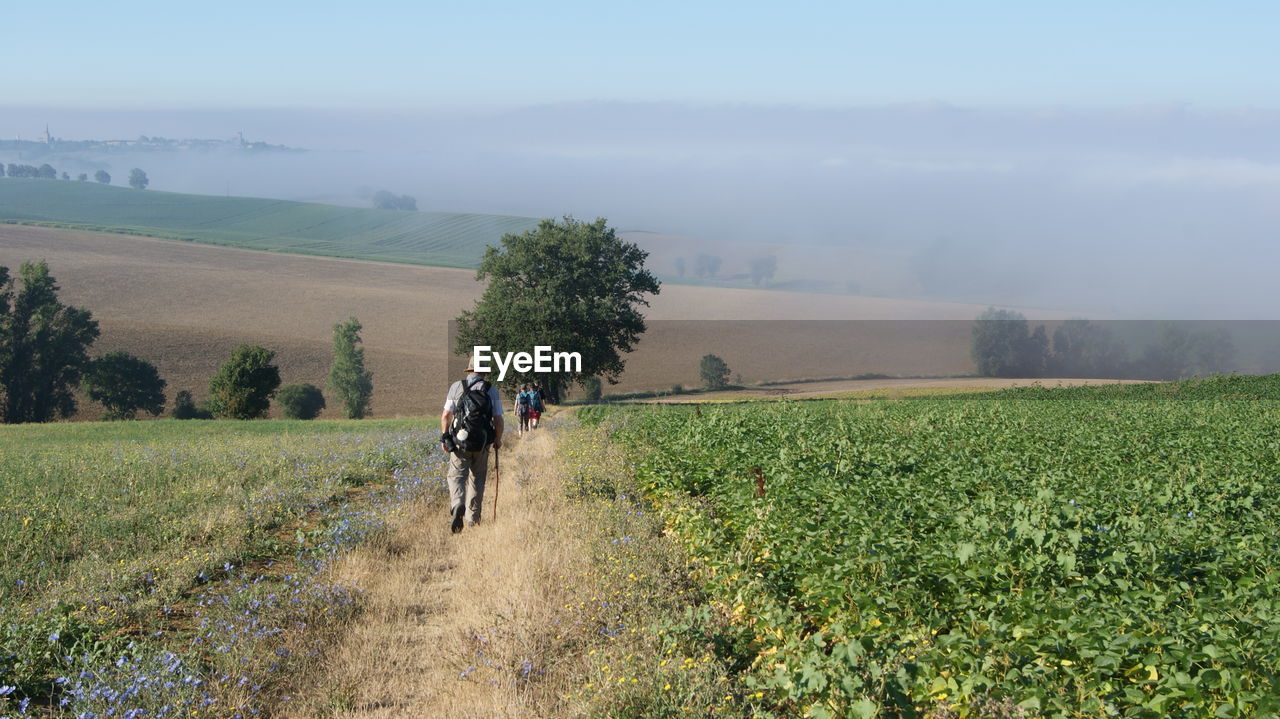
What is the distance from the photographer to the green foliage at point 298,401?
232 ft

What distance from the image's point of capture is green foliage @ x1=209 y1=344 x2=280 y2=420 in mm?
60750

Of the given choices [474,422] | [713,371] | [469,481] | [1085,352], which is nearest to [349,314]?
[713,371]

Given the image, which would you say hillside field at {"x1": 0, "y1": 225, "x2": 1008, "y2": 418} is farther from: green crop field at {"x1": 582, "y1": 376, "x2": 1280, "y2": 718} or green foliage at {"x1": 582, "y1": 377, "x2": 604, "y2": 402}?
green crop field at {"x1": 582, "y1": 376, "x2": 1280, "y2": 718}

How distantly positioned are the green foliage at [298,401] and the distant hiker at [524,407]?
48.1 m

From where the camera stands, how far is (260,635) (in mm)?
7012

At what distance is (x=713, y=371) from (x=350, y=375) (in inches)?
1319

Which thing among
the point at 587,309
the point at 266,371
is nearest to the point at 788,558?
the point at 587,309

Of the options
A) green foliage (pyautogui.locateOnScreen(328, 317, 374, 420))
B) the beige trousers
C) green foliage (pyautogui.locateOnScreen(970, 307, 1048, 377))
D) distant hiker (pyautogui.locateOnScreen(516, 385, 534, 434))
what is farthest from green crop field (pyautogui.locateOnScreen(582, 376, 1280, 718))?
green foliage (pyautogui.locateOnScreen(970, 307, 1048, 377))

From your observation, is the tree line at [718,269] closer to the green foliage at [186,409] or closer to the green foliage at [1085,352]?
the green foliage at [1085,352]

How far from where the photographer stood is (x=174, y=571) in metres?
8.78

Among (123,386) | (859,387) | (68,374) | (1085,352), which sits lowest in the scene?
(123,386)

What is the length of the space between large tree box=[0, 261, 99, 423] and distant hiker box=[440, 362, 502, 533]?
68327mm

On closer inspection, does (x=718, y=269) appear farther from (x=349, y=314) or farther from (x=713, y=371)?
(x=713, y=371)

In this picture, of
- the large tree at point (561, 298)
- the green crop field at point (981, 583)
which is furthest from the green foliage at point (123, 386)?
the green crop field at point (981, 583)
